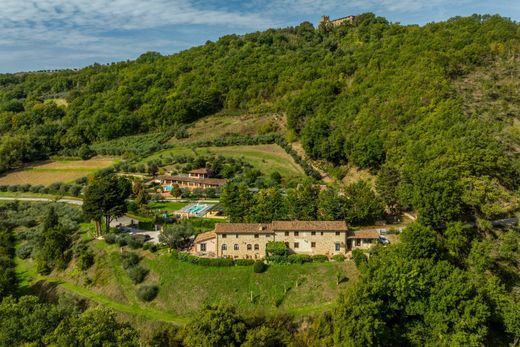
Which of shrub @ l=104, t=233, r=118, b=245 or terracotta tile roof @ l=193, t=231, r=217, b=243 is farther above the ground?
terracotta tile roof @ l=193, t=231, r=217, b=243

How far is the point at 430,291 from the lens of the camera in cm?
3175

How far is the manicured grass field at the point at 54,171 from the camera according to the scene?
82.1 metres

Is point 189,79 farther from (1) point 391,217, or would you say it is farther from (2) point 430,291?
(2) point 430,291

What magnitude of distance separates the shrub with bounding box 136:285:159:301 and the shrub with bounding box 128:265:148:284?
1551 mm

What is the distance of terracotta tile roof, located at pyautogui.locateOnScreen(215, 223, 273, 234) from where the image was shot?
1681 inches

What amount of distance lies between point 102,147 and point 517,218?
8854cm

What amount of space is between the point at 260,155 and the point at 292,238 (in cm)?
4034

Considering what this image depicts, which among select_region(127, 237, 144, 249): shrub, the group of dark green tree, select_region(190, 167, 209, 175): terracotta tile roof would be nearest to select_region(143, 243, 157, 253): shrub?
select_region(127, 237, 144, 249): shrub

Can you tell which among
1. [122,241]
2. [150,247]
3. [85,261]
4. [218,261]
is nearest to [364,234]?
[218,261]

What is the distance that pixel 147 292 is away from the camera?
129ft

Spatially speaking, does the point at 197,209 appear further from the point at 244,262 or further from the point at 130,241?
the point at 244,262

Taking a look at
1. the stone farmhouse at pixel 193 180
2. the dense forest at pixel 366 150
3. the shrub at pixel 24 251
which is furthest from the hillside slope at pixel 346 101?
the shrub at pixel 24 251

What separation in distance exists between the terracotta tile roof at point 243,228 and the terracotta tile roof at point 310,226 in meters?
1.18

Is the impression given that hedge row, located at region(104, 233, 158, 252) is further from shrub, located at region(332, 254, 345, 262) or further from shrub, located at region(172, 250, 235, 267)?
shrub, located at region(332, 254, 345, 262)
